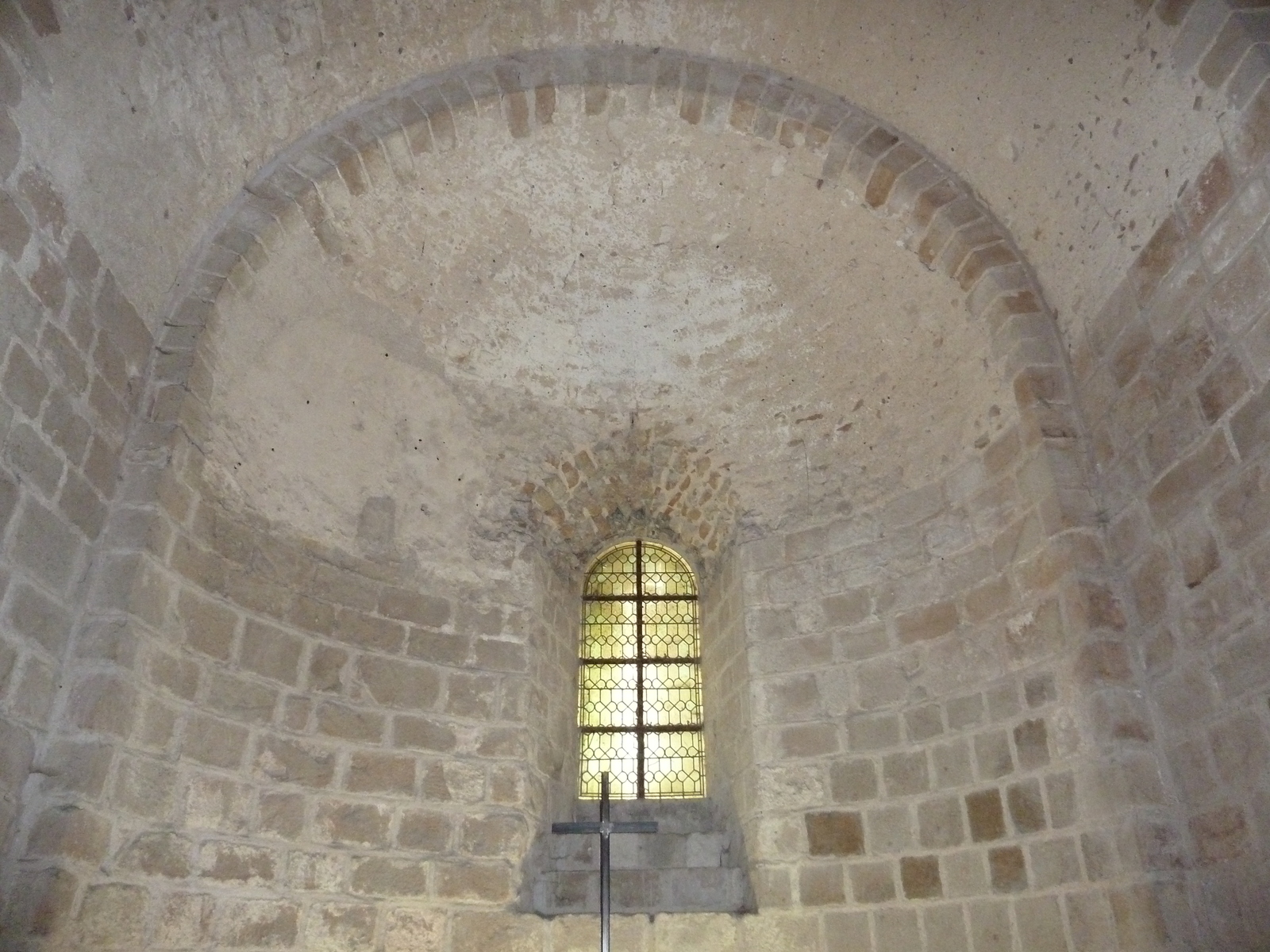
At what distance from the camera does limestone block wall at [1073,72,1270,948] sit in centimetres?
315

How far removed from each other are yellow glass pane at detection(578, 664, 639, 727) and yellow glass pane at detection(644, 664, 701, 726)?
7 cm

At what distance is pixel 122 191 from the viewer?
390 cm

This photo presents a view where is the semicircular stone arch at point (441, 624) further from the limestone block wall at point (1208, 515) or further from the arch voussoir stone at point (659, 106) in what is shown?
the limestone block wall at point (1208, 515)

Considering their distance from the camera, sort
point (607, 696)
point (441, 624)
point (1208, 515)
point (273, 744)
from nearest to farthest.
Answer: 1. point (1208, 515)
2. point (273, 744)
3. point (441, 624)
4. point (607, 696)

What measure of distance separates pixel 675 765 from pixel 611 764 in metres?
0.32

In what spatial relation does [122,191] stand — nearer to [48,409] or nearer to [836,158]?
[48,409]

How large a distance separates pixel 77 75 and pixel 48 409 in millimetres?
1165

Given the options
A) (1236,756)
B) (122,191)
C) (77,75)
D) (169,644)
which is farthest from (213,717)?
(1236,756)

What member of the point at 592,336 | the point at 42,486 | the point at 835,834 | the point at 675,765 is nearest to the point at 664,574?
the point at 675,765

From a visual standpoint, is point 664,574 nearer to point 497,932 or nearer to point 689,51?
point 497,932

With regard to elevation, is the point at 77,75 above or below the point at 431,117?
below

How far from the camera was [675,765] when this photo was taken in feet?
17.1

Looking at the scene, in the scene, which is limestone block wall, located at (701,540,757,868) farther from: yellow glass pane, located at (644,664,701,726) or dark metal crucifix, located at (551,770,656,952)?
dark metal crucifix, located at (551,770,656,952)

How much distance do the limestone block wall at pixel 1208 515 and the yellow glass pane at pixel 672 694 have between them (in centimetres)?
227
